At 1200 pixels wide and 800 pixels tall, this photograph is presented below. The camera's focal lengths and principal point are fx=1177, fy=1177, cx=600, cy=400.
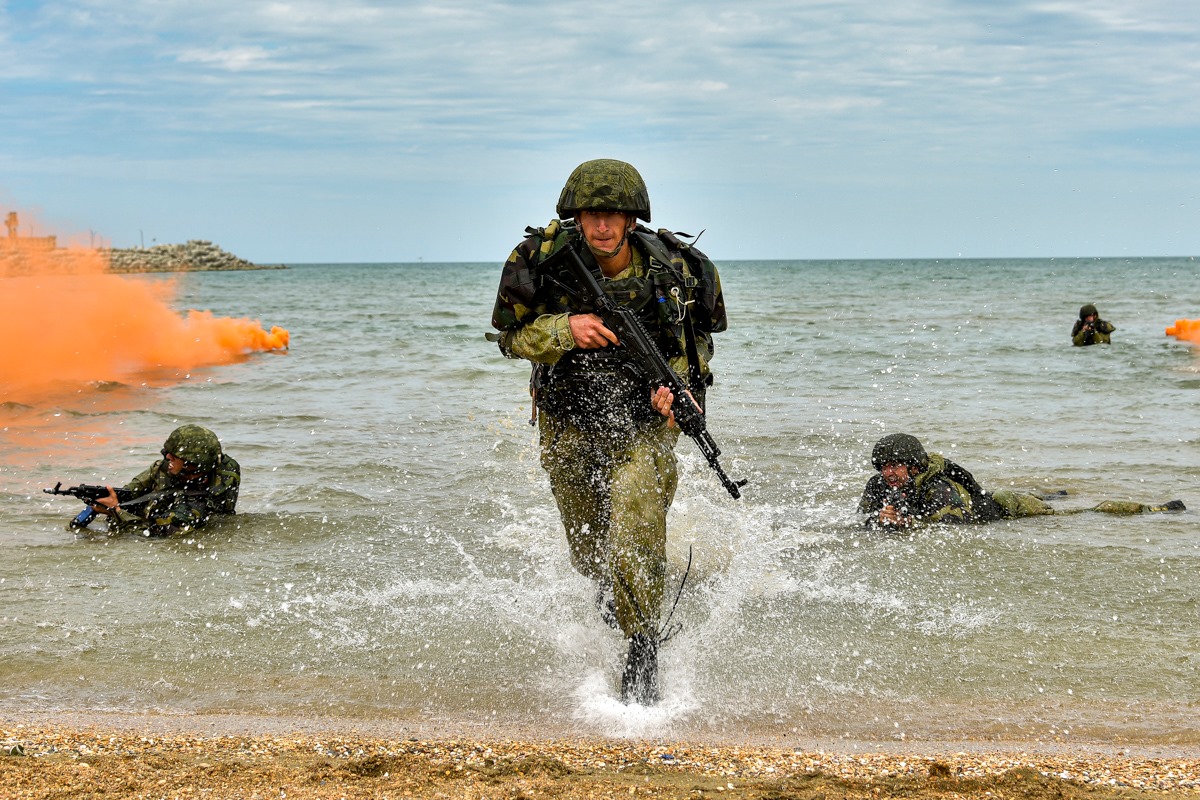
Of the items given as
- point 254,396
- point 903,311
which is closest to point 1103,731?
→ point 254,396

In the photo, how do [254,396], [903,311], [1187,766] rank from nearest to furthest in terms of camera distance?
[1187,766] → [254,396] → [903,311]

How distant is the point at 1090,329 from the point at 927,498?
1621 cm

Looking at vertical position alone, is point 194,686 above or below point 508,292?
below

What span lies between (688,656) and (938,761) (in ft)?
4.37

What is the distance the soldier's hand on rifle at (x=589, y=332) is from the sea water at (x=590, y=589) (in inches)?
52.5

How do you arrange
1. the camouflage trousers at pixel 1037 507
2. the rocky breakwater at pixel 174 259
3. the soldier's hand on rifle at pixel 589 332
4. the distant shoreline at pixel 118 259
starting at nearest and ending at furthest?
the soldier's hand on rifle at pixel 589 332
the camouflage trousers at pixel 1037 507
the distant shoreline at pixel 118 259
the rocky breakwater at pixel 174 259

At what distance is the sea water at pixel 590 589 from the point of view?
15.4 feet

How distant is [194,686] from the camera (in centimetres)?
487

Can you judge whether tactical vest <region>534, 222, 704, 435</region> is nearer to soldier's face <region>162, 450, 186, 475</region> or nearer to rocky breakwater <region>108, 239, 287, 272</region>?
soldier's face <region>162, 450, 186, 475</region>

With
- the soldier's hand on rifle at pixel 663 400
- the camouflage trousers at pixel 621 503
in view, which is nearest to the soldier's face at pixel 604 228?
the soldier's hand on rifle at pixel 663 400

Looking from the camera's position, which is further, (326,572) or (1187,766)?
(326,572)

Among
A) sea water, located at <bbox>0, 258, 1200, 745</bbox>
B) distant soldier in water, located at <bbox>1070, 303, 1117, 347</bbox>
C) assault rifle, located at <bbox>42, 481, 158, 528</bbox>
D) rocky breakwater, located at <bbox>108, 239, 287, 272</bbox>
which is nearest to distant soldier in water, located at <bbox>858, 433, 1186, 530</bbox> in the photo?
sea water, located at <bbox>0, 258, 1200, 745</bbox>

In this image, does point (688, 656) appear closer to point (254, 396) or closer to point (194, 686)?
point (194, 686)

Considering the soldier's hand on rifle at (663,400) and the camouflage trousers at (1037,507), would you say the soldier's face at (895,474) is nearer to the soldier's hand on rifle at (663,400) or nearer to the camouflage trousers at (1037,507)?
the camouflage trousers at (1037,507)
